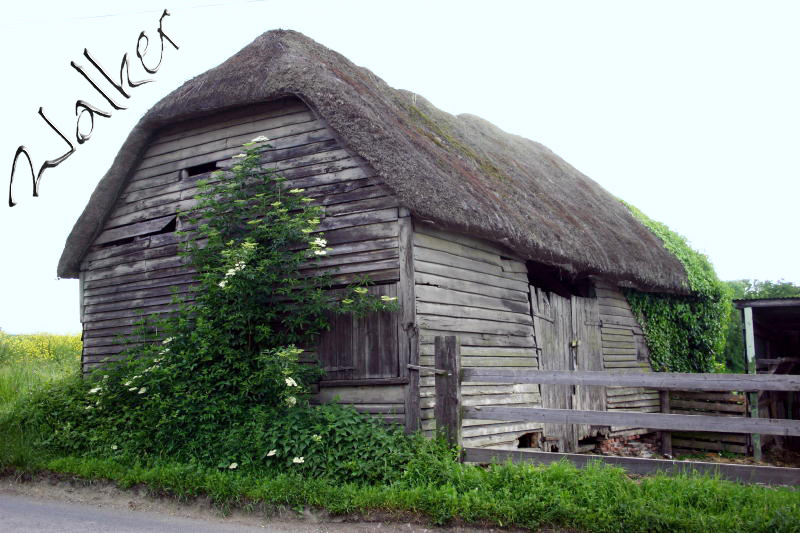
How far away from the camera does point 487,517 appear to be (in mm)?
5828

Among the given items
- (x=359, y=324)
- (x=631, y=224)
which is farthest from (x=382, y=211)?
(x=631, y=224)

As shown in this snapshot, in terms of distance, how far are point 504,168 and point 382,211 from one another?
4.78 metres

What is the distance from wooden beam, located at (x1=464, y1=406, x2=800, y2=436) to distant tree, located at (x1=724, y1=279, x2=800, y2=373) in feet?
52.1

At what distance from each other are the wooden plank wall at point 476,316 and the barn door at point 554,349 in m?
0.27

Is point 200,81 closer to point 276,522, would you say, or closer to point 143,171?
point 143,171

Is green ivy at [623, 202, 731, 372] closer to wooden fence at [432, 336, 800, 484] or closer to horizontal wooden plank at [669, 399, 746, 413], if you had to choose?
horizontal wooden plank at [669, 399, 746, 413]

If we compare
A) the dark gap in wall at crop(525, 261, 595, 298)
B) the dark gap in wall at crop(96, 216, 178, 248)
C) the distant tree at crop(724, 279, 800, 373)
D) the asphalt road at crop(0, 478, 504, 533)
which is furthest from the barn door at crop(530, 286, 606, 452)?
the distant tree at crop(724, 279, 800, 373)

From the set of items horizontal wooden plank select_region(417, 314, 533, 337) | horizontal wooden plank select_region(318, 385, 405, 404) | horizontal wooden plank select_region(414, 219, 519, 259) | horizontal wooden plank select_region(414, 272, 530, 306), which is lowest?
horizontal wooden plank select_region(318, 385, 405, 404)

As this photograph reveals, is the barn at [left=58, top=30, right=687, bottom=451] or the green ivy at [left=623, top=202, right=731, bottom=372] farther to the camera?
the green ivy at [left=623, top=202, right=731, bottom=372]

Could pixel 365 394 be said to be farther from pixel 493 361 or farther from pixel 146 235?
pixel 146 235

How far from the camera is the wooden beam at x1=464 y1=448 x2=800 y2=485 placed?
19.1ft

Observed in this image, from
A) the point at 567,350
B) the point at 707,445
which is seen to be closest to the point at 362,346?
the point at 567,350

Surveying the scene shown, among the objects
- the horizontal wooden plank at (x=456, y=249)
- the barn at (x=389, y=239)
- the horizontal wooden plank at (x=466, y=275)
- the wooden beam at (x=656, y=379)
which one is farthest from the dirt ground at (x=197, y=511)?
the horizontal wooden plank at (x=456, y=249)

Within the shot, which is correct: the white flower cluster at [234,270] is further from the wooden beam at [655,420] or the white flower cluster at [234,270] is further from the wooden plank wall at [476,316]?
the wooden beam at [655,420]
